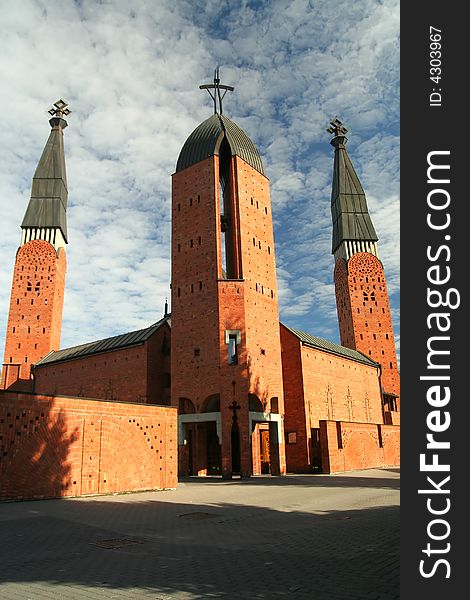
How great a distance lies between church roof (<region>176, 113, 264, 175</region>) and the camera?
31562 millimetres

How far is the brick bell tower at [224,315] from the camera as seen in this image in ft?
86.8

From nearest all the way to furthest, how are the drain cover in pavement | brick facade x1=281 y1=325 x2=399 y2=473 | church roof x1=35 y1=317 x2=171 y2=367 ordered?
the drain cover in pavement
brick facade x1=281 y1=325 x2=399 y2=473
church roof x1=35 y1=317 x2=171 y2=367

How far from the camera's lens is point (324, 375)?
35031 mm

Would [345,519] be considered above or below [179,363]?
below

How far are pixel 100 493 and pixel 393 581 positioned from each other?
42.3 ft

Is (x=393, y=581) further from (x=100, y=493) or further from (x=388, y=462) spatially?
(x=388, y=462)

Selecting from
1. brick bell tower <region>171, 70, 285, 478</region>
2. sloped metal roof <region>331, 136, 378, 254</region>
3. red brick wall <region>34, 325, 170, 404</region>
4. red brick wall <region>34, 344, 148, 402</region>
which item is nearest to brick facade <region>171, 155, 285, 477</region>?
brick bell tower <region>171, 70, 285, 478</region>

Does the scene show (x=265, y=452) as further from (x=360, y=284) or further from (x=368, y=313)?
(x=360, y=284)

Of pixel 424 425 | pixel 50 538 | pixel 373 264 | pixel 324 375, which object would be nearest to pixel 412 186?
pixel 424 425

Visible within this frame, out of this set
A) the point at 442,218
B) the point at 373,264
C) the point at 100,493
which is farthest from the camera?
the point at 373,264

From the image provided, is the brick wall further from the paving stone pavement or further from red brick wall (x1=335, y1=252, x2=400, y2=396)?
the paving stone pavement

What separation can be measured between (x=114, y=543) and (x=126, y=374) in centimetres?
2571

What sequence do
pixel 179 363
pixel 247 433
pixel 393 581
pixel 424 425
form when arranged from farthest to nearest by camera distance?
pixel 179 363 < pixel 247 433 < pixel 393 581 < pixel 424 425

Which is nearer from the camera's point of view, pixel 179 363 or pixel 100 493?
pixel 100 493
